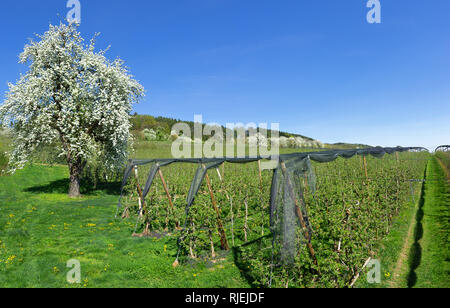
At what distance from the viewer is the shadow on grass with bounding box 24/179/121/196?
21.3 metres

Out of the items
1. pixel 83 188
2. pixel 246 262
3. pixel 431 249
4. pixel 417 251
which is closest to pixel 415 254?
pixel 417 251

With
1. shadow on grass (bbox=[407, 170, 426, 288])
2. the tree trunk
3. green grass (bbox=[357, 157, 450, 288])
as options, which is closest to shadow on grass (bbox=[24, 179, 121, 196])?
the tree trunk

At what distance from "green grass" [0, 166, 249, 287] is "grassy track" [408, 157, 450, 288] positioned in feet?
14.9

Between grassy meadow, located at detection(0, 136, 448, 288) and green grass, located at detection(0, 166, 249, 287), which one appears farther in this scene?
green grass, located at detection(0, 166, 249, 287)

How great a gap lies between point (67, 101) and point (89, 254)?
12861 mm

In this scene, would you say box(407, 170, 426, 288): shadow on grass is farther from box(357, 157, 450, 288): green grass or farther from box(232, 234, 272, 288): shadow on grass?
box(232, 234, 272, 288): shadow on grass

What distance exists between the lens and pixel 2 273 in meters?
7.11

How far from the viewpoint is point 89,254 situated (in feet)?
28.3

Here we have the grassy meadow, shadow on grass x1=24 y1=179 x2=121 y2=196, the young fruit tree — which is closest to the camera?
the grassy meadow

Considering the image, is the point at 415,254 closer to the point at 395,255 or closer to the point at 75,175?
the point at 395,255

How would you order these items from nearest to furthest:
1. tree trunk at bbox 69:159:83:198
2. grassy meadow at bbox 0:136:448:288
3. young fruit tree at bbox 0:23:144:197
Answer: grassy meadow at bbox 0:136:448:288, young fruit tree at bbox 0:23:144:197, tree trunk at bbox 69:159:83:198
